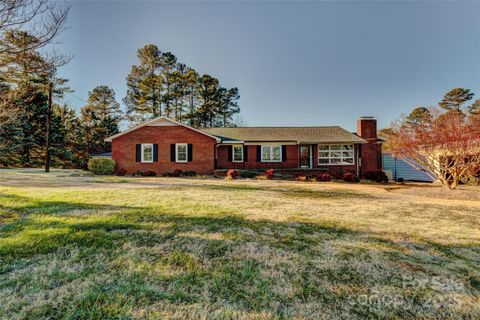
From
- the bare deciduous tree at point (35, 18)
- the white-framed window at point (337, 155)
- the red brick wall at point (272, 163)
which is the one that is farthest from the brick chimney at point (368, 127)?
the bare deciduous tree at point (35, 18)

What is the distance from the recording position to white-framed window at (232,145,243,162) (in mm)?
19125

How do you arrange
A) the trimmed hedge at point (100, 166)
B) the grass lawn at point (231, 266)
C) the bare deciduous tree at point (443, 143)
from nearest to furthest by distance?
the grass lawn at point (231, 266), the bare deciduous tree at point (443, 143), the trimmed hedge at point (100, 166)

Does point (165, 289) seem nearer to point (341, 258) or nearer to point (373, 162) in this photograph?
point (341, 258)

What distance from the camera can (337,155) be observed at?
62.3 ft

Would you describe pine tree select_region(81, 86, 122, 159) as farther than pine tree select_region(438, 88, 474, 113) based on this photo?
No

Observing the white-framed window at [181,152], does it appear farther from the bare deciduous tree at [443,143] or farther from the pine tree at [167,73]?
the pine tree at [167,73]

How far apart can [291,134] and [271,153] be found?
286 centimetres

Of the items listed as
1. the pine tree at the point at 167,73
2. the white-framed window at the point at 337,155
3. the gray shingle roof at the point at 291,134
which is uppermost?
the pine tree at the point at 167,73

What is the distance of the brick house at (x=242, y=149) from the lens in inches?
711

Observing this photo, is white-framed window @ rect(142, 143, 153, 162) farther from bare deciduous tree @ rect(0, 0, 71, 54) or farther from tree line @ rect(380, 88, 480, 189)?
tree line @ rect(380, 88, 480, 189)

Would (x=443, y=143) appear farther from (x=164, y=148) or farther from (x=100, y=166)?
(x=100, y=166)

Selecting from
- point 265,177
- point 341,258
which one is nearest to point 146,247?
point 341,258

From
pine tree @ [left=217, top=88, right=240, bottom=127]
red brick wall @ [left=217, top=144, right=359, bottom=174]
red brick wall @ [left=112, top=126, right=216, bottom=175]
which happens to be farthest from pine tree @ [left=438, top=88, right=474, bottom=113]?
red brick wall @ [left=112, top=126, right=216, bottom=175]

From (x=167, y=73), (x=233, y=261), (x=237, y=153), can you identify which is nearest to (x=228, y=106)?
(x=167, y=73)
